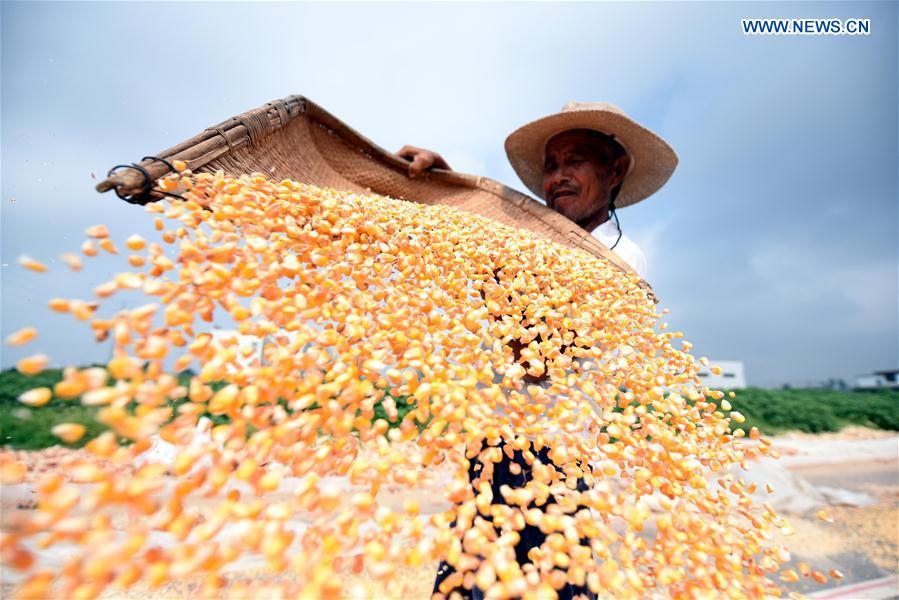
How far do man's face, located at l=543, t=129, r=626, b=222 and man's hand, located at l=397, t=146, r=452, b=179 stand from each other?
1.79 feet

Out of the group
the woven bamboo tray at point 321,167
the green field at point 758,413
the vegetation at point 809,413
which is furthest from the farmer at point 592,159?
the vegetation at point 809,413

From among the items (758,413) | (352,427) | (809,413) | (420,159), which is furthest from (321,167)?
(809,413)

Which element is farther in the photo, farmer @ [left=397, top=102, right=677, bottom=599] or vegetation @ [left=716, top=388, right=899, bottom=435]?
vegetation @ [left=716, top=388, right=899, bottom=435]

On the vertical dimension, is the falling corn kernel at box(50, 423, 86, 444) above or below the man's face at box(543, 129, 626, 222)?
below

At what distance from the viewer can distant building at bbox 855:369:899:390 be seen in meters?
32.9

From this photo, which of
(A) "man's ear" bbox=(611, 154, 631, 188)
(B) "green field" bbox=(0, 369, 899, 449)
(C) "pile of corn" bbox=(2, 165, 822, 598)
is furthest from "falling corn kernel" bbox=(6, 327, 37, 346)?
(B) "green field" bbox=(0, 369, 899, 449)

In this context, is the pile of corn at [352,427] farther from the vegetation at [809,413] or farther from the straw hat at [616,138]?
the vegetation at [809,413]

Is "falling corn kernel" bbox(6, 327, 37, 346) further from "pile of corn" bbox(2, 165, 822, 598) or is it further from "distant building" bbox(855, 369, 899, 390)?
"distant building" bbox(855, 369, 899, 390)

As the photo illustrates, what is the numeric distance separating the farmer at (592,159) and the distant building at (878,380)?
152 feet

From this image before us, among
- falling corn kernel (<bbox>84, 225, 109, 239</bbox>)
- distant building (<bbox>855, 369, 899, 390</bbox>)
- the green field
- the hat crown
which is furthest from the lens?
distant building (<bbox>855, 369, 899, 390</bbox>)

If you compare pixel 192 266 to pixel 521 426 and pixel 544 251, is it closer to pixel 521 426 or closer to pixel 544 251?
pixel 521 426

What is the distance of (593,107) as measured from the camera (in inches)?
71.7

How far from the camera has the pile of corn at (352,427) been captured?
0.49m

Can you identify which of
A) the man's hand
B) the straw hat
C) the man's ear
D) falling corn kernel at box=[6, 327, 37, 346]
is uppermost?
the straw hat
